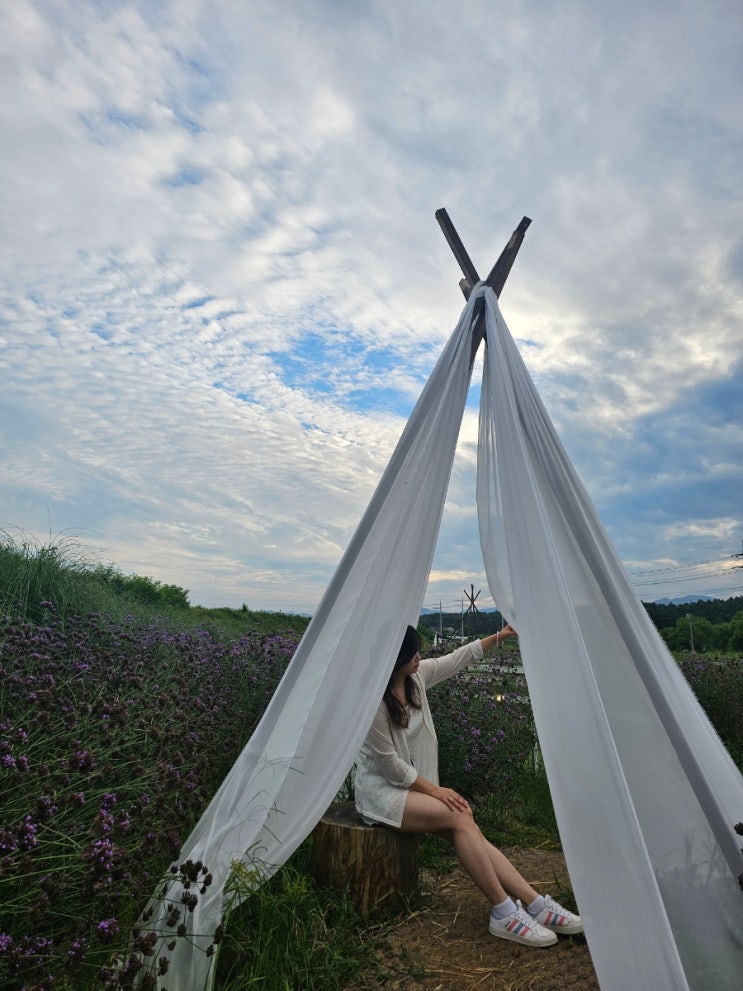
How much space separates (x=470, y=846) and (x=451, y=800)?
182 mm

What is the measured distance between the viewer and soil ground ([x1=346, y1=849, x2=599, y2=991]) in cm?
249

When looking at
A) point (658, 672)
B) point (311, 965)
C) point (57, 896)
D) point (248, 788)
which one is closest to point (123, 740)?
point (248, 788)

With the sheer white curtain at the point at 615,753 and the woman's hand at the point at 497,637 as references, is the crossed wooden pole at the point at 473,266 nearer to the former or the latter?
the sheer white curtain at the point at 615,753

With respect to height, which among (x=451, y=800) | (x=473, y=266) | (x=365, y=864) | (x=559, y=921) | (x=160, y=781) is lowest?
(x=559, y=921)

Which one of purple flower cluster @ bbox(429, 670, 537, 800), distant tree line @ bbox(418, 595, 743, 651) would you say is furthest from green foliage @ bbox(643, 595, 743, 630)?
purple flower cluster @ bbox(429, 670, 537, 800)

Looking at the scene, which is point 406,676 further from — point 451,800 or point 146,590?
point 146,590

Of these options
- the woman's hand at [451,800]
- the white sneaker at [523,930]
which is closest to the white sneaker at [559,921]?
the white sneaker at [523,930]

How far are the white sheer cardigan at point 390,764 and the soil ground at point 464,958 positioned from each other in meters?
0.43

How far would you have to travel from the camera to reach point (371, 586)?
9.66ft

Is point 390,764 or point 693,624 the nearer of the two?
point 390,764

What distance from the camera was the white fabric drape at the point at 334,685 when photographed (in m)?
2.58

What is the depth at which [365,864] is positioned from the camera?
294cm

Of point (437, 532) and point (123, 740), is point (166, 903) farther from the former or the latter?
point (437, 532)

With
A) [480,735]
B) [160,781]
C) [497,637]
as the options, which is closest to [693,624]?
[480,735]
